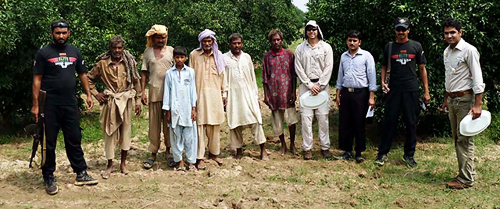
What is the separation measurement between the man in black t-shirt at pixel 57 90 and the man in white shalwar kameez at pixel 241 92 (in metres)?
1.93

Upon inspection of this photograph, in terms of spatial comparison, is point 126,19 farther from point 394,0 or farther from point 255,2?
point 394,0

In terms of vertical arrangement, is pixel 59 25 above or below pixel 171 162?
above

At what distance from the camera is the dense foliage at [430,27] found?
7.01 m

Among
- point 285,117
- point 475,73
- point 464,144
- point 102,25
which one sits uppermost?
point 102,25

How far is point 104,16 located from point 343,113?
526 cm

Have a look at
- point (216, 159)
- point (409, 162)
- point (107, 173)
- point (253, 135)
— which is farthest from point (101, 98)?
point (409, 162)

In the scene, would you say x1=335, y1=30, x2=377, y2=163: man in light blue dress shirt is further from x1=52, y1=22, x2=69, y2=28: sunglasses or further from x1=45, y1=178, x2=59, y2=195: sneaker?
x1=45, y1=178, x2=59, y2=195: sneaker

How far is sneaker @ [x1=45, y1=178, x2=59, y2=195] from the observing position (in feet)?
17.4

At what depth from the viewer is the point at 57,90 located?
5.25 m

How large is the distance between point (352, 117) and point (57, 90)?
3716 millimetres

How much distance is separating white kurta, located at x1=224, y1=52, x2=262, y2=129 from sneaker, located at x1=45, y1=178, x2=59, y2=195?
2302mm

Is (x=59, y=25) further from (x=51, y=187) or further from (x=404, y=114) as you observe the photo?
(x=404, y=114)

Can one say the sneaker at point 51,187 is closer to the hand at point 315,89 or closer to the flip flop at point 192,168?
the flip flop at point 192,168

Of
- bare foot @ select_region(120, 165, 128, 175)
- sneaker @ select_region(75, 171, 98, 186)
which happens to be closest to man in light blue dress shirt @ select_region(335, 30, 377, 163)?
bare foot @ select_region(120, 165, 128, 175)
